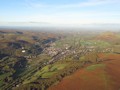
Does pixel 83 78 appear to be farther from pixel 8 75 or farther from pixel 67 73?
pixel 8 75

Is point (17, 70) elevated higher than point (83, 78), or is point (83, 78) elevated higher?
point (83, 78)

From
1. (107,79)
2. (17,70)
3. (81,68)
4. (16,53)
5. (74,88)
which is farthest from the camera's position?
(16,53)

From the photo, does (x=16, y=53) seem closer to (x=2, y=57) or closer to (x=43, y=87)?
(x=2, y=57)

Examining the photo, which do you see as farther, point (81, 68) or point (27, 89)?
point (81, 68)

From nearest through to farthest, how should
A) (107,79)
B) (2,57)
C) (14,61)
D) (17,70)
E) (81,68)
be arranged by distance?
(107,79) → (81,68) → (17,70) → (14,61) → (2,57)

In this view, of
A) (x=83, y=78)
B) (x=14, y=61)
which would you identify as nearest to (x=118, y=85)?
(x=83, y=78)

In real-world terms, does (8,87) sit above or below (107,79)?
below

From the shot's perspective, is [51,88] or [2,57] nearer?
[51,88]

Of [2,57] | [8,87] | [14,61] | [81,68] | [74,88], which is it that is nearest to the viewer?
[74,88]

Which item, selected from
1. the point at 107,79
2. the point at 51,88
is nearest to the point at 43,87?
the point at 51,88
